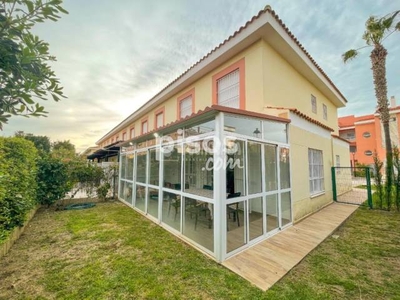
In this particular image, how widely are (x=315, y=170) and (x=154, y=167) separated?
7.40 meters

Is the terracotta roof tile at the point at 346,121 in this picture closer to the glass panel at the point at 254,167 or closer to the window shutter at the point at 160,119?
the window shutter at the point at 160,119

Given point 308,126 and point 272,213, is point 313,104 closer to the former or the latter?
point 308,126

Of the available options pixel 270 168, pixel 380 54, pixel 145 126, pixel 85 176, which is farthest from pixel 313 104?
pixel 85 176

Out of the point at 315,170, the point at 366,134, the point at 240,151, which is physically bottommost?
the point at 315,170

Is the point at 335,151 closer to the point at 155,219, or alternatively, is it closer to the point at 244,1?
the point at 244,1

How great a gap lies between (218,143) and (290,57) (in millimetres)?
6361

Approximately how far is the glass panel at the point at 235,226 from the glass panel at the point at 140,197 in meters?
4.99

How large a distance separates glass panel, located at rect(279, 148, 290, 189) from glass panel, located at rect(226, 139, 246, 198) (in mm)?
1860

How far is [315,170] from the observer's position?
862 centimetres

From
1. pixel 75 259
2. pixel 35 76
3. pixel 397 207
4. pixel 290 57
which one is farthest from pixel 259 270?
pixel 397 207

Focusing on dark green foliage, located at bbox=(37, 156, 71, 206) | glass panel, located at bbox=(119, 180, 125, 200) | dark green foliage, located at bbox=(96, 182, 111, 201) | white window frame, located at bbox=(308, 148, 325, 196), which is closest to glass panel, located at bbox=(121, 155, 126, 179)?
glass panel, located at bbox=(119, 180, 125, 200)

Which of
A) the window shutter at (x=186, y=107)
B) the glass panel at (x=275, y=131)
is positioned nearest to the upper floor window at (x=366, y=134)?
the glass panel at (x=275, y=131)

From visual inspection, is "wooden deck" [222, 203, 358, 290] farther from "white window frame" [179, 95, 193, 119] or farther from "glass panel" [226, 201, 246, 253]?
"white window frame" [179, 95, 193, 119]

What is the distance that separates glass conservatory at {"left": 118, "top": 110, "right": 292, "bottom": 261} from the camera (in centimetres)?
445
